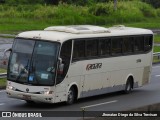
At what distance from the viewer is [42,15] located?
75125 mm

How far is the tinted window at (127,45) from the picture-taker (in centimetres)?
2616

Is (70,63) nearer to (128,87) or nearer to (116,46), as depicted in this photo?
(116,46)

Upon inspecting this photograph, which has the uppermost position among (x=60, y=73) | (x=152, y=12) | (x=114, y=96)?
(x=60, y=73)

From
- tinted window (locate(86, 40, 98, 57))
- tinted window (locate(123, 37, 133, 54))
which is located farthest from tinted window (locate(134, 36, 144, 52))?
tinted window (locate(86, 40, 98, 57))

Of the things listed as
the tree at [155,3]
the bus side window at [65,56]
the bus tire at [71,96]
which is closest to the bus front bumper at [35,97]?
the bus side window at [65,56]

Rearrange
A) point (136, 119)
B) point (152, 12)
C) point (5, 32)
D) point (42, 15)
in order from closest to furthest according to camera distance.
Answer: point (136, 119) → point (5, 32) → point (42, 15) → point (152, 12)

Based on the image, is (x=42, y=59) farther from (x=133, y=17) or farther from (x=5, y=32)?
(x=133, y=17)

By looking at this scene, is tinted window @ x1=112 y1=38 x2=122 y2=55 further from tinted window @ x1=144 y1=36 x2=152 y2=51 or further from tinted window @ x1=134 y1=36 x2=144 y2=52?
tinted window @ x1=144 y1=36 x2=152 y2=51

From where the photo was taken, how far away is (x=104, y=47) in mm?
24734

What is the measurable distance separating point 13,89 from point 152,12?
72693 millimetres

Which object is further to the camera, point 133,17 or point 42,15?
point 133,17

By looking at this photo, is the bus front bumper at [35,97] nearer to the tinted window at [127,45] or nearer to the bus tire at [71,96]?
the bus tire at [71,96]

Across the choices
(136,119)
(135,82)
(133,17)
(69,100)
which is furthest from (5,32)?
(136,119)

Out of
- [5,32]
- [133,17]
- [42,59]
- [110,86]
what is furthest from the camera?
[133,17]
